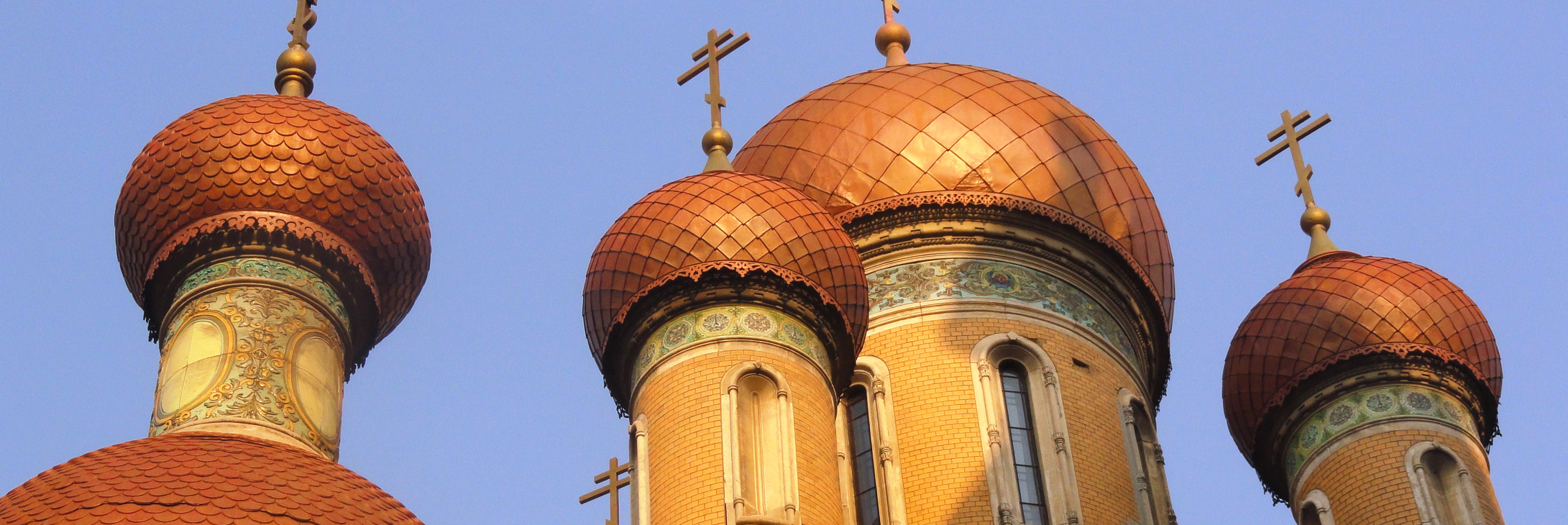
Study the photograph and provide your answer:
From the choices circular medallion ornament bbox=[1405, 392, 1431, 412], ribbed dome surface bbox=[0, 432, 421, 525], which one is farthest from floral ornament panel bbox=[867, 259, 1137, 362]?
ribbed dome surface bbox=[0, 432, 421, 525]

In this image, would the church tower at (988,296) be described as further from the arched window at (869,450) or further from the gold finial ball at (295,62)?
the gold finial ball at (295,62)

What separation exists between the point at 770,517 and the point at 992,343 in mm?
3669

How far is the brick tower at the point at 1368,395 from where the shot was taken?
858 inches

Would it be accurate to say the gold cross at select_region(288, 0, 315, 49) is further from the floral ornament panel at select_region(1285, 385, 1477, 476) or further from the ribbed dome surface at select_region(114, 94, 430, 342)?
the floral ornament panel at select_region(1285, 385, 1477, 476)

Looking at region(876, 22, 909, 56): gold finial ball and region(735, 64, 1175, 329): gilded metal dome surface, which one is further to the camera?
region(876, 22, 909, 56): gold finial ball

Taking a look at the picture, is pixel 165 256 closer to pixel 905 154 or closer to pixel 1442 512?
pixel 905 154

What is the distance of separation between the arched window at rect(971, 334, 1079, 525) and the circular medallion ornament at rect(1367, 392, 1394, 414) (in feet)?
7.78

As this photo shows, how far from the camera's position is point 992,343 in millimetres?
21844

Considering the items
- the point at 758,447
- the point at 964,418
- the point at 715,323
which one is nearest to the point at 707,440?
the point at 758,447

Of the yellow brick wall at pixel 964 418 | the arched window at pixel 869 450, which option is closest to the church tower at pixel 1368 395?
the yellow brick wall at pixel 964 418

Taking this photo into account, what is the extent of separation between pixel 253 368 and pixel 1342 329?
7978mm

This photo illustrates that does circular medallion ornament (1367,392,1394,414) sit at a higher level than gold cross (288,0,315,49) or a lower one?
lower

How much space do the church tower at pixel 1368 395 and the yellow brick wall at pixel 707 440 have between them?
4250 millimetres

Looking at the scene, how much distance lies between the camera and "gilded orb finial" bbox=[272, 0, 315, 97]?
2289 centimetres
